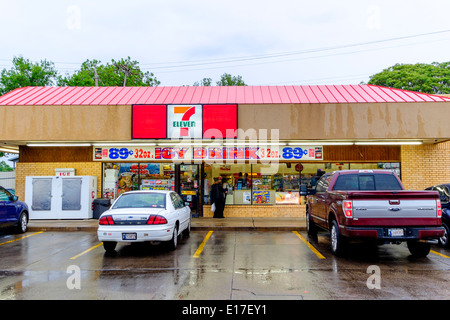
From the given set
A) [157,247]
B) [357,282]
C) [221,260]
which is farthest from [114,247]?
[357,282]

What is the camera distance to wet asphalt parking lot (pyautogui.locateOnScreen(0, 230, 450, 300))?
5723 millimetres

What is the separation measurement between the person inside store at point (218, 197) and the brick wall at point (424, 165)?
7840 millimetres

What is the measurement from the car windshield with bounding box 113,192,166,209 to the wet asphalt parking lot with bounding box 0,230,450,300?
3.86 feet

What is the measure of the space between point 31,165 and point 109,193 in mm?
3701

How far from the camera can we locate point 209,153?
1586 centimetres

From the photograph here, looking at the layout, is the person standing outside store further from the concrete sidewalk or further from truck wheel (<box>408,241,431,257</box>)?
truck wheel (<box>408,241,431,257</box>)

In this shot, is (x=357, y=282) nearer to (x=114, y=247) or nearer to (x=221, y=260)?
(x=221, y=260)

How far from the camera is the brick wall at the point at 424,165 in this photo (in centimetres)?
1545

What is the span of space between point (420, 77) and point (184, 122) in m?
36.0

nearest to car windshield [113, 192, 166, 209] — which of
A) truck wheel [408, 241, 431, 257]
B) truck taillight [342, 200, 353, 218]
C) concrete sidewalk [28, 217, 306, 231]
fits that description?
concrete sidewalk [28, 217, 306, 231]

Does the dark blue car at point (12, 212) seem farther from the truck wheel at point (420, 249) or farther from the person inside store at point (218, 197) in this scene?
the truck wheel at point (420, 249)

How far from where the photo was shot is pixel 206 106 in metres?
14.3

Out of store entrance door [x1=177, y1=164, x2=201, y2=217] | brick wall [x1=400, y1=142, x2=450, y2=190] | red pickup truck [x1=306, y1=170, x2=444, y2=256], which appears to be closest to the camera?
red pickup truck [x1=306, y1=170, x2=444, y2=256]

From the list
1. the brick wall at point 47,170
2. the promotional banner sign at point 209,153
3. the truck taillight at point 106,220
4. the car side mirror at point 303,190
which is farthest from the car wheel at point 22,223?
the car side mirror at point 303,190
